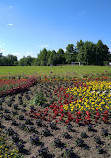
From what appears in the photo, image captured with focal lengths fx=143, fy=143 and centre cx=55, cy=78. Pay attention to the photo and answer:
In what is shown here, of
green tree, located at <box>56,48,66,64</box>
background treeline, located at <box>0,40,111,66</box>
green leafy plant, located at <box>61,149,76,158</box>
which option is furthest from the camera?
green tree, located at <box>56,48,66,64</box>

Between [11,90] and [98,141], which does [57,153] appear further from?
[11,90]

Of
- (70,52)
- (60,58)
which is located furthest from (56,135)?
(60,58)

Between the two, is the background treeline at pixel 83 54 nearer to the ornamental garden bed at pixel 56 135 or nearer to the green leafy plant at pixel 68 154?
the ornamental garden bed at pixel 56 135

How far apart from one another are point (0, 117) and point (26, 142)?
2.04m

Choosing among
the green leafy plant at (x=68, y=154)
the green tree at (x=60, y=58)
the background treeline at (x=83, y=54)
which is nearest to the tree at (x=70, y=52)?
the background treeline at (x=83, y=54)

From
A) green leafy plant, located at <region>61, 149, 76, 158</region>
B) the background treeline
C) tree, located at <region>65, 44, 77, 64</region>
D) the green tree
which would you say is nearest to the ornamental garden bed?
green leafy plant, located at <region>61, 149, 76, 158</region>

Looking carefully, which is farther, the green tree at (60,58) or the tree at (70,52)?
the green tree at (60,58)

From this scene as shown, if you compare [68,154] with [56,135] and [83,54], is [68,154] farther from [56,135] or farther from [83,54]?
[83,54]

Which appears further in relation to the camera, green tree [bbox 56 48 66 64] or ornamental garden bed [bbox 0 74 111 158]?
green tree [bbox 56 48 66 64]

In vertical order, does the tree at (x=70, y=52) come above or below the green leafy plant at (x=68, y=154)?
above

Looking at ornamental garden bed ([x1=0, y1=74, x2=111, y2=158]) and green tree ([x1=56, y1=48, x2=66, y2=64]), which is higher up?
green tree ([x1=56, y1=48, x2=66, y2=64])

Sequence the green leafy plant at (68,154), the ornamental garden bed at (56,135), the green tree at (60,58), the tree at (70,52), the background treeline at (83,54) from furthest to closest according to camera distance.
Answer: the green tree at (60,58), the tree at (70,52), the background treeline at (83,54), the ornamental garden bed at (56,135), the green leafy plant at (68,154)

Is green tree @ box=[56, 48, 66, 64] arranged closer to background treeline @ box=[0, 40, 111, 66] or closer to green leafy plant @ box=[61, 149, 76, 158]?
background treeline @ box=[0, 40, 111, 66]

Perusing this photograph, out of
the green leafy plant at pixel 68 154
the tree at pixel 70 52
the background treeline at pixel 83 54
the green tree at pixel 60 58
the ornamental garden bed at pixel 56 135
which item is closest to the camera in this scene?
the green leafy plant at pixel 68 154
